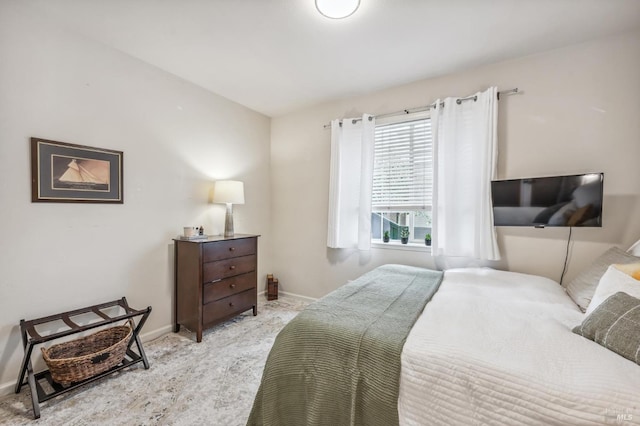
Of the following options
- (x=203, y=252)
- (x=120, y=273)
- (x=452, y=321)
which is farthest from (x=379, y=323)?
(x=120, y=273)

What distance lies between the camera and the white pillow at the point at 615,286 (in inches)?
49.7

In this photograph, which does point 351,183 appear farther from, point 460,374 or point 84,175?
point 84,175

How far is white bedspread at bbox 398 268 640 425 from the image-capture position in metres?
0.82

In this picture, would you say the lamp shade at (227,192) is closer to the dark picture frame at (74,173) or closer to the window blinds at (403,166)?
the dark picture frame at (74,173)

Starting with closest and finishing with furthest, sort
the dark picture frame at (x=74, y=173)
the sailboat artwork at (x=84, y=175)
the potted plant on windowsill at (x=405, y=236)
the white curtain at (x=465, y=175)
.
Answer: the dark picture frame at (x=74, y=173)
the sailboat artwork at (x=84, y=175)
the white curtain at (x=465, y=175)
the potted plant on windowsill at (x=405, y=236)

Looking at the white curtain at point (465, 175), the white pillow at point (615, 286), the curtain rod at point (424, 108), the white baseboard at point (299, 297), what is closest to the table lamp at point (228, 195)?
the white baseboard at point (299, 297)

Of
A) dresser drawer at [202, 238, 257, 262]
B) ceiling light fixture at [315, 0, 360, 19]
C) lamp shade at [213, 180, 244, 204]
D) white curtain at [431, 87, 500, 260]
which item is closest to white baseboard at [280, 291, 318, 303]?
dresser drawer at [202, 238, 257, 262]

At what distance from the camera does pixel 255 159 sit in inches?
143

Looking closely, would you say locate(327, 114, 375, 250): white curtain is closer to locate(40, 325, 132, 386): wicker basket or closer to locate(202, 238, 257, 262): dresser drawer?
locate(202, 238, 257, 262): dresser drawer

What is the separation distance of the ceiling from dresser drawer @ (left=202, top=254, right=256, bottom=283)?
6.24ft

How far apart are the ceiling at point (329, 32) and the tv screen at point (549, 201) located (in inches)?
44.7

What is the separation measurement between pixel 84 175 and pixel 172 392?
1.76 metres

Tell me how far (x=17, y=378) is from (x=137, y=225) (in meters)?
1.24

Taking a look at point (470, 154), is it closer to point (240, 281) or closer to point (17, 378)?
point (240, 281)
